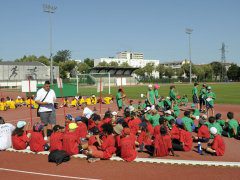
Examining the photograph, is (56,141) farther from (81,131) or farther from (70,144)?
(81,131)

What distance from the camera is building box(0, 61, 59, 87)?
86250 millimetres

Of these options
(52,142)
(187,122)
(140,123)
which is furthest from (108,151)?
(187,122)

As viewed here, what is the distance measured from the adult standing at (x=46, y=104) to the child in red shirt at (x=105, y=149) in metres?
2.85

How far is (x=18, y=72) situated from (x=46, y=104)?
82.1m

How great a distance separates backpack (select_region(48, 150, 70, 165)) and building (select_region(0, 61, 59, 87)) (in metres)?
76.2

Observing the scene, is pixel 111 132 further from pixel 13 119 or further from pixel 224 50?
pixel 224 50

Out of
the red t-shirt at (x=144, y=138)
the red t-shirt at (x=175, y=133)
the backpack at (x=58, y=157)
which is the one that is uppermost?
the red t-shirt at (x=175, y=133)

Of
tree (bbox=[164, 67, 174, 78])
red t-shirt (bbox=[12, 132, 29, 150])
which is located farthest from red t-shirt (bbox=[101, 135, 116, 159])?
tree (bbox=[164, 67, 174, 78])

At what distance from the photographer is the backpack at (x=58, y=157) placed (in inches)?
374

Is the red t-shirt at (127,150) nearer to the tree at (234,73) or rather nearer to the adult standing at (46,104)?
the adult standing at (46,104)

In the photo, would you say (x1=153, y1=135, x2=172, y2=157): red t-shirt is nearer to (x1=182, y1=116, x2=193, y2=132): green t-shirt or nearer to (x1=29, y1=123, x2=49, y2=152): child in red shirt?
(x1=182, y1=116, x2=193, y2=132): green t-shirt

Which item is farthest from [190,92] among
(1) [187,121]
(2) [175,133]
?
(2) [175,133]

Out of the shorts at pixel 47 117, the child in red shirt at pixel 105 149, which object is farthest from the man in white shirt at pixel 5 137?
the child in red shirt at pixel 105 149

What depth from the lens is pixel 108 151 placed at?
32.1 ft
